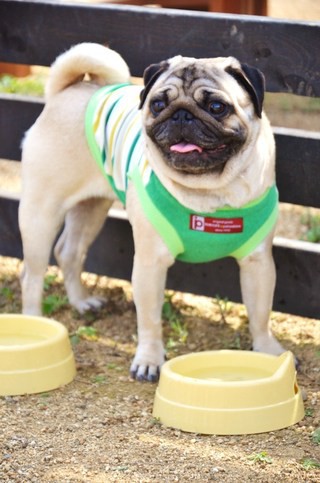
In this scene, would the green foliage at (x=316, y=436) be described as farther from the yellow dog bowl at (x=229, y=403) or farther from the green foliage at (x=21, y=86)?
the green foliage at (x=21, y=86)

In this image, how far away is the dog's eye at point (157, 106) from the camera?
12.1ft

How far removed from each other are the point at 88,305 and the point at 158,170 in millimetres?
1149

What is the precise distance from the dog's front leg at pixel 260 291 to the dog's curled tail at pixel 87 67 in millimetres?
967

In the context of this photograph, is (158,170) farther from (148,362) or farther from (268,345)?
(268,345)

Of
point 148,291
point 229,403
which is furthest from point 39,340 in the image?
point 229,403

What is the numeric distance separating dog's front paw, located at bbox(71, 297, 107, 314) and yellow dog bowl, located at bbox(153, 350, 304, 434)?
1.15 meters

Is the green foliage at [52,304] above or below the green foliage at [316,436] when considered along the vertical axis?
below

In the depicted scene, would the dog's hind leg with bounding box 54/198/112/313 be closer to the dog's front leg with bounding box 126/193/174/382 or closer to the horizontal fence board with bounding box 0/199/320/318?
the horizontal fence board with bounding box 0/199/320/318

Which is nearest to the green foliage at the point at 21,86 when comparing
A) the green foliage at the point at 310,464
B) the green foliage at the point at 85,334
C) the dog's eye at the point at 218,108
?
the green foliage at the point at 85,334

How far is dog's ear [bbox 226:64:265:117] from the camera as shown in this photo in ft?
12.1

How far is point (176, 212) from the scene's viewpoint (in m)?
3.88

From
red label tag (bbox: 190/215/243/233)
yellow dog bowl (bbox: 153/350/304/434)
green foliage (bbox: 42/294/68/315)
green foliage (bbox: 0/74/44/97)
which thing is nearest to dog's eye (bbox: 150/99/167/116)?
red label tag (bbox: 190/215/243/233)

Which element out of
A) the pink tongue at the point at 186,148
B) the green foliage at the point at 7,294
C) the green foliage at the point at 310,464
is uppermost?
the pink tongue at the point at 186,148

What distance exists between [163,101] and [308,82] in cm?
72
